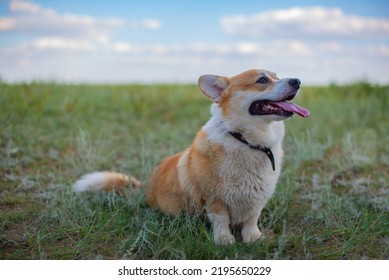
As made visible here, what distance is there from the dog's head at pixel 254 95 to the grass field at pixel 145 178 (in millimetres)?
793

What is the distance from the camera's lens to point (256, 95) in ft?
10.5

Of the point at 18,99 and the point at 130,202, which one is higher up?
the point at 18,99

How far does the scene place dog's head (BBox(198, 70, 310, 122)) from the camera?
3.12 m

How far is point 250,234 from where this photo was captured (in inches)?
133

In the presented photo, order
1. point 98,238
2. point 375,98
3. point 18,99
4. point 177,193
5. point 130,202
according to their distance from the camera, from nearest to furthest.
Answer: point 98,238 < point 177,193 < point 130,202 < point 18,99 < point 375,98

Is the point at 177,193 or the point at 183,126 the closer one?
the point at 177,193

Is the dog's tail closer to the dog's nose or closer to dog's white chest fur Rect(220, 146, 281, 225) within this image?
dog's white chest fur Rect(220, 146, 281, 225)

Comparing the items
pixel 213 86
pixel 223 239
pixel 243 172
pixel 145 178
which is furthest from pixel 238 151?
pixel 145 178

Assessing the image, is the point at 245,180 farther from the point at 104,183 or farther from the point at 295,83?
the point at 104,183
